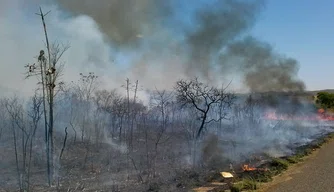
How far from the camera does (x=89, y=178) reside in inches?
966

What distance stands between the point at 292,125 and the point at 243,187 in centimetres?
4389

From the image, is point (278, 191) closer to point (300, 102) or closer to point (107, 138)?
point (107, 138)

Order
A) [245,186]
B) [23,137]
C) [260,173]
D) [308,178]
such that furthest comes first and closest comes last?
1. [23,137]
2. [260,173]
3. [308,178]
4. [245,186]

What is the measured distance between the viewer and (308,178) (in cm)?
1917

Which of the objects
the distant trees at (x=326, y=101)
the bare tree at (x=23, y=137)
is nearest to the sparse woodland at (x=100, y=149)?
the bare tree at (x=23, y=137)

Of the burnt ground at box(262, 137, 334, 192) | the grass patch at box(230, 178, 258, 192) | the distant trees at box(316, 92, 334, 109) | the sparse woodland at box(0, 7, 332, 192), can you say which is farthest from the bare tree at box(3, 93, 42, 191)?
the distant trees at box(316, 92, 334, 109)

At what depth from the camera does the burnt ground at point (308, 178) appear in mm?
17000

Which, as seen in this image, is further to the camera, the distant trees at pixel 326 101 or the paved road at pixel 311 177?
the distant trees at pixel 326 101

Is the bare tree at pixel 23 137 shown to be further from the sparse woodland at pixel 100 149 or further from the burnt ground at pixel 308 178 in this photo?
the burnt ground at pixel 308 178

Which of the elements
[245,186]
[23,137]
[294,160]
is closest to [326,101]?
[294,160]

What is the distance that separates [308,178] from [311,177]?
31cm

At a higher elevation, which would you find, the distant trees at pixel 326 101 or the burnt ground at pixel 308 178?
the distant trees at pixel 326 101

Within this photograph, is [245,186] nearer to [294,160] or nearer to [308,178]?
[308,178]

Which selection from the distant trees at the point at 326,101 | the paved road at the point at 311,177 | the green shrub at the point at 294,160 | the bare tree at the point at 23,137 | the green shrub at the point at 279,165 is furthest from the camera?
the distant trees at the point at 326,101
